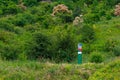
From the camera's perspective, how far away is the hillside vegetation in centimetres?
775

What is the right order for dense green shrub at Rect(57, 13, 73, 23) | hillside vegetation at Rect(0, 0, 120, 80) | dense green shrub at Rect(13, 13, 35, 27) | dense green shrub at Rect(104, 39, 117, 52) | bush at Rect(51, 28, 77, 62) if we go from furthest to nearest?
1. dense green shrub at Rect(57, 13, 73, 23)
2. dense green shrub at Rect(13, 13, 35, 27)
3. dense green shrub at Rect(104, 39, 117, 52)
4. bush at Rect(51, 28, 77, 62)
5. hillside vegetation at Rect(0, 0, 120, 80)

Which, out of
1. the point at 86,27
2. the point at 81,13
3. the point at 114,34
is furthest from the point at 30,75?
the point at 81,13

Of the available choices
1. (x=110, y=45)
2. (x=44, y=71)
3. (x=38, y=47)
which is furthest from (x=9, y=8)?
(x=44, y=71)

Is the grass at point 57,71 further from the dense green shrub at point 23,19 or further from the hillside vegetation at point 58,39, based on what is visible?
the dense green shrub at point 23,19

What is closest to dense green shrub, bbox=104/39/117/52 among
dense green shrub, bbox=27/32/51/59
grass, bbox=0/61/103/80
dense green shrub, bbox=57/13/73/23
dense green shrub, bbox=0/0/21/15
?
dense green shrub, bbox=27/32/51/59

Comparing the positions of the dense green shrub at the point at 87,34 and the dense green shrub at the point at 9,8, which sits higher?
the dense green shrub at the point at 87,34

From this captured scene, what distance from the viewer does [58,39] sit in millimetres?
17453

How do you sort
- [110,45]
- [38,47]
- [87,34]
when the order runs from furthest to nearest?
[87,34], [110,45], [38,47]

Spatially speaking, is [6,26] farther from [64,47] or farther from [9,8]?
[64,47]

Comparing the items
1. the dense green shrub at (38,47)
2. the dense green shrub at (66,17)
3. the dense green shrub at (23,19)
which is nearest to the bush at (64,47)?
the dense green shrub at (38,47)

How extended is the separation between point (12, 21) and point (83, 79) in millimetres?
25198

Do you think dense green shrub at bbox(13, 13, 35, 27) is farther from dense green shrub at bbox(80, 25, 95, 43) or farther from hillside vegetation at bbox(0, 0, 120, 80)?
dense green shrub at bbox(80, 25, 95, 43)

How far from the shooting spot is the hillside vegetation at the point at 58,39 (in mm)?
7746

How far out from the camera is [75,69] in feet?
26.0
